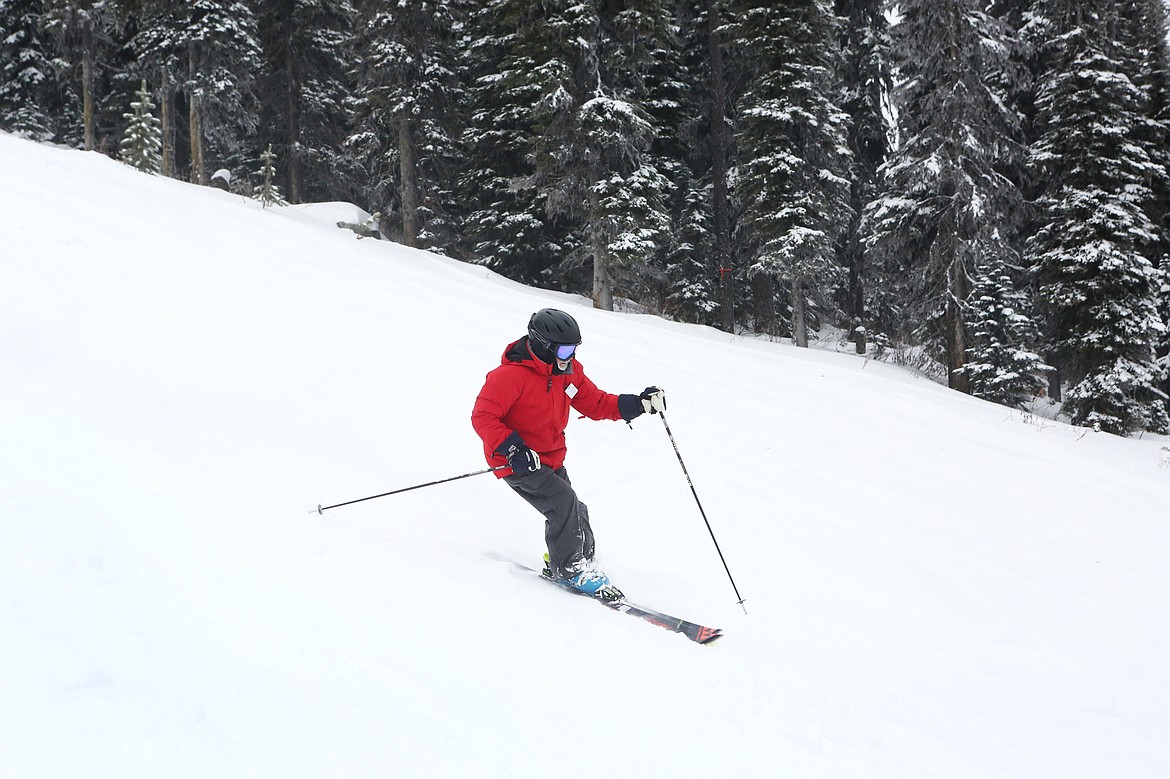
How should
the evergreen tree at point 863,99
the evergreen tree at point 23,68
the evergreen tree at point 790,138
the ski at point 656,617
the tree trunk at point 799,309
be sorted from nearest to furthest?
the ski at point 656,617 → the evergreen tree at point 790,138 → the tree trunk at point 799,309 → the evergreen tree at point 863,99 → the evergreen tree at point 23,68

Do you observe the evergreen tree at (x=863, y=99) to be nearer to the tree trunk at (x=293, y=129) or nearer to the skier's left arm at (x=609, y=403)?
the skier's left arm at (x=609, y=403)

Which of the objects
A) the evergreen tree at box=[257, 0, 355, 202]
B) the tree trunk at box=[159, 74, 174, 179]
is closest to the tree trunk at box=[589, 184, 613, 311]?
the evergreen tree at box=[257, 0, 355, 202]

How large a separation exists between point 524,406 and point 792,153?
17.0 meters

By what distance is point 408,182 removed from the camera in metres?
23.0

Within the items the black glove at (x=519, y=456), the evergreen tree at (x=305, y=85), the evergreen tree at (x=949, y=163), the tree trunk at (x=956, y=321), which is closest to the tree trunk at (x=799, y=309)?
the evergreen tree at (x=949, y=163)

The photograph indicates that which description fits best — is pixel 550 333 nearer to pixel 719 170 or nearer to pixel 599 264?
pixel 599 264

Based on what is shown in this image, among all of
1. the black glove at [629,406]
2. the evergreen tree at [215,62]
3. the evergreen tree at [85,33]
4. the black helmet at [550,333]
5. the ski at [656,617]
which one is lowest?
the ski at [656,617]

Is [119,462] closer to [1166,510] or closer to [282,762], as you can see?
[282,762]

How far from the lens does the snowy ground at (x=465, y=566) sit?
278cm

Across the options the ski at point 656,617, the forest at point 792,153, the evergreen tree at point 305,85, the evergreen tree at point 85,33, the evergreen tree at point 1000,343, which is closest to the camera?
the ski at point 656,617

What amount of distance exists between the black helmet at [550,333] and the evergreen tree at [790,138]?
50.4 ft

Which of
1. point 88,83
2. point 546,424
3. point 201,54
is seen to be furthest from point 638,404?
point 88,83

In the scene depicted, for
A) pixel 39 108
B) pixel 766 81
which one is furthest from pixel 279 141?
pixel 766 81

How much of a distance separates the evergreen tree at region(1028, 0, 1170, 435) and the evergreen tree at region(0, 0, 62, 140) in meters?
34.8
